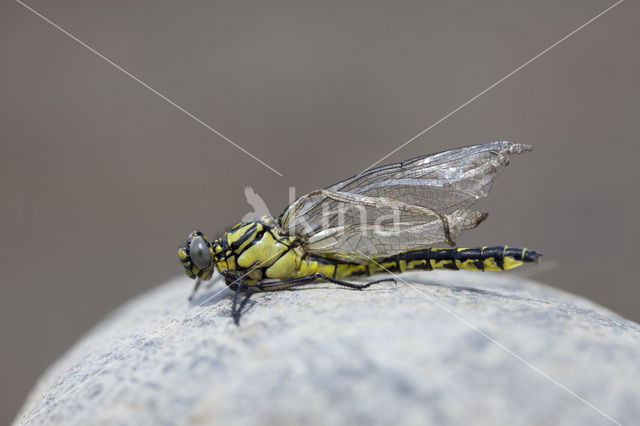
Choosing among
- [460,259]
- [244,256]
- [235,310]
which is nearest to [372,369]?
[235,310]

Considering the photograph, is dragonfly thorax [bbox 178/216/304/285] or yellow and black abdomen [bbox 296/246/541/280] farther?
dragonfly thorax [bbox 178/216/304/285]

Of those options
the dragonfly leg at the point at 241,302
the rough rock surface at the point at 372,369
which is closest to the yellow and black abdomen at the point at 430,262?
the rough rock surface at the point at 372,369

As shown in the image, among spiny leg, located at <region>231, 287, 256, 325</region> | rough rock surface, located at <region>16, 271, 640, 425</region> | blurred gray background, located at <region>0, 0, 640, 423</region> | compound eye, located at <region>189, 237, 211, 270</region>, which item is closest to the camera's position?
rough rock surface, located at <region>16, 271, 640, 425</region>

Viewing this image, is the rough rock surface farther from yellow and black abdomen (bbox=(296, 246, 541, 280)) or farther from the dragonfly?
the dragonfly

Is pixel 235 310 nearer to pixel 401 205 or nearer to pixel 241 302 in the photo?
pixel 241 302

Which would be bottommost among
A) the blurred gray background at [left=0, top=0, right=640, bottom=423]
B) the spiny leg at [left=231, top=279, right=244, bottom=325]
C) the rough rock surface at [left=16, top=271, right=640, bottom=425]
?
the rough rock surface at [left=16, top=271, right=640, bottom=425]

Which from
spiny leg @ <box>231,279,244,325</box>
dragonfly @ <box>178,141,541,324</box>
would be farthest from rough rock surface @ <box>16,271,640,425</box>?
dragonfly @ <box>178,141,541,324</box>
